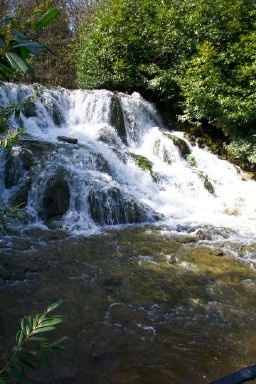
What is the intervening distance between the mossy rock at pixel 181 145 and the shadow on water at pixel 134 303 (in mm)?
5257

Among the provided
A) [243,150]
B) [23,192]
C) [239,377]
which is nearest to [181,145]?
[243,150]

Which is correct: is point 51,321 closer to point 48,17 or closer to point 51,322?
point 51,322

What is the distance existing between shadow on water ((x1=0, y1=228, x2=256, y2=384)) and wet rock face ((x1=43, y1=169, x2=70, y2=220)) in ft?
2.81

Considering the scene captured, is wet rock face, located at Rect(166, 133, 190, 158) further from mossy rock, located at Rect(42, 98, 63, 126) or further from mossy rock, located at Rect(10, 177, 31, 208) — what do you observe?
mossy rock, located at Rect(10, 177, 31, 208)

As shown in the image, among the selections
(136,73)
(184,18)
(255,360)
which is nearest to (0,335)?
(255,360)

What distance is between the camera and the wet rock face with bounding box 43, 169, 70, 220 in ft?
24.4

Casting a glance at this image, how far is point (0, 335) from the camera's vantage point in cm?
351

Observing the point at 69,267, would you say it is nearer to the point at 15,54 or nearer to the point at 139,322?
the point at 139,322

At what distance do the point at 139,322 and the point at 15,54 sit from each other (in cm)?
339

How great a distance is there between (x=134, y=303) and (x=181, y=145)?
782 cm

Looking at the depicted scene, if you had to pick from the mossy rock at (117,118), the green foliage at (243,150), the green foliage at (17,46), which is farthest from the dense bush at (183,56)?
the green foliage at (17,46)

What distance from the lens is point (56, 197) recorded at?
A: 300 inches

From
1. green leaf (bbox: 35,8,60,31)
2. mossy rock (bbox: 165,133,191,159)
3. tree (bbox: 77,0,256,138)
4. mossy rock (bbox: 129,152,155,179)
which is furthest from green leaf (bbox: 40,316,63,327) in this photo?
tree (bbox: 77,0,256,138)

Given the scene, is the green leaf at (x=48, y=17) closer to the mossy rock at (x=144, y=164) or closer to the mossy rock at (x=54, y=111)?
the mossy rock at (x=144, y=164)
